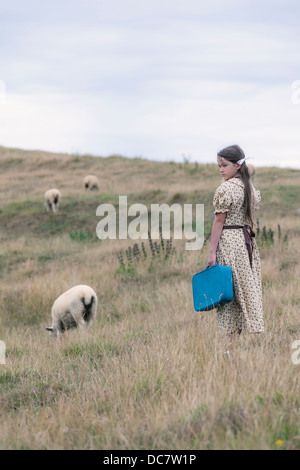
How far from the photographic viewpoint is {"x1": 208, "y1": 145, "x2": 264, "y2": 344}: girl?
487 cm

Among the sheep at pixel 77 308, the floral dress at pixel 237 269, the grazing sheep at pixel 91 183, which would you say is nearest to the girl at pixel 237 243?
the floral dress at pixel 237 269

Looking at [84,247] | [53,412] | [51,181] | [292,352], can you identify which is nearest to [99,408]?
[53,412]

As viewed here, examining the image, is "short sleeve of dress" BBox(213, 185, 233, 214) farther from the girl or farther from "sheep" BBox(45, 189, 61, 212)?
"sheep" BBox(45, 189, 61, 212)

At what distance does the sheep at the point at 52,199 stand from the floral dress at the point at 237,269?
1663 cm

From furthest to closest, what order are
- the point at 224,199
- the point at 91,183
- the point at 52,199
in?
the point at 91,183, the point at 52,199, the point at 224,199

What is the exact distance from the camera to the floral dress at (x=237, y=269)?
16.0 ft

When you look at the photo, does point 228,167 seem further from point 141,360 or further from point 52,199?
point 52,199

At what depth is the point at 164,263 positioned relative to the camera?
11.6 m

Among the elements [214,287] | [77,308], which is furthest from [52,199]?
[214,287]

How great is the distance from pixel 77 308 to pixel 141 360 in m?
3.97

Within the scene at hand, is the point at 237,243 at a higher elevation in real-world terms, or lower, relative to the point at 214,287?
higher

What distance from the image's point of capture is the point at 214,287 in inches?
187

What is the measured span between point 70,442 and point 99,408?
0.59 metres

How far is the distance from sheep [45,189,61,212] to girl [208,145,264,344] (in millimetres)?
16559
